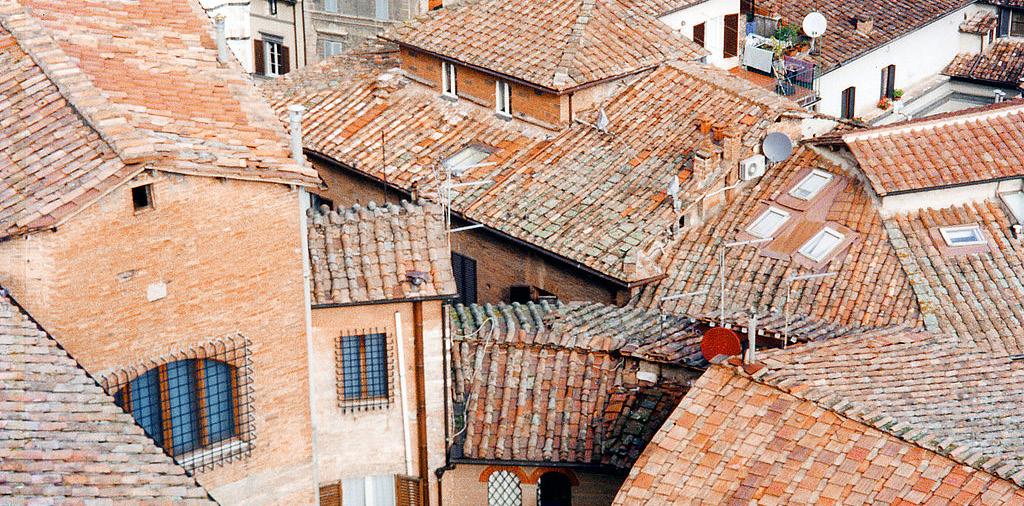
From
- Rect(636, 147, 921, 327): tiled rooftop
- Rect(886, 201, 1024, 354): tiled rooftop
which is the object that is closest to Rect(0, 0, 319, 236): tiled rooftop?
Rect(636, 147, 921, 327): tiled rooftop

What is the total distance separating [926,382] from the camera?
91.6 feet

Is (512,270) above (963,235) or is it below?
below

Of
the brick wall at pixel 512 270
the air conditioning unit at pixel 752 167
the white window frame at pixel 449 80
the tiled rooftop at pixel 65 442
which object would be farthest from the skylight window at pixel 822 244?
the tiled rooftop at pixel 65 442

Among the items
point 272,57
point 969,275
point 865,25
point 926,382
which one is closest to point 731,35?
point 865,25

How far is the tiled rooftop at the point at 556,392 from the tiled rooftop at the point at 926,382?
2751 millimetres

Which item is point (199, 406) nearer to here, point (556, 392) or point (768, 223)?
point (556, 392)

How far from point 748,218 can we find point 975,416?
9831 millimetres

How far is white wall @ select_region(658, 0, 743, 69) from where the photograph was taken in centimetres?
4403

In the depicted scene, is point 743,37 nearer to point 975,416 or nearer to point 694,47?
point 694,47

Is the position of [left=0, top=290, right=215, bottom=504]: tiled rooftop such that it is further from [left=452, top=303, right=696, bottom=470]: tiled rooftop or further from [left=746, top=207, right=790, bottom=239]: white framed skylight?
[left=746, top=207, right=790, bottom=239]: white framed skylight

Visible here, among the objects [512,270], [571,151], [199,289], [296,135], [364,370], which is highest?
[296,135]

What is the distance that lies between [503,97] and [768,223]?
23.5 ft

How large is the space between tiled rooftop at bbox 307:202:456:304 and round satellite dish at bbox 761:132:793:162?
9.21 meters

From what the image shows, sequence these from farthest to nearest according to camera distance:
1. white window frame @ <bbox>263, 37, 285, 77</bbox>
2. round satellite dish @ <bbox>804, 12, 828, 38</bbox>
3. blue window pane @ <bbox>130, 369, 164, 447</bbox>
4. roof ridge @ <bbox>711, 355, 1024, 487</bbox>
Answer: white window frame @ <bbox>263, 37, 285, 77</bbox> < round satellite dish @ <bbox>804, 12, 828, 38</bbox> < blue window pane @ <bbox>130, 369, 164, 447</bbox> < roof ridge @ <bbox>711, 355, 1024, 487</bbox>
